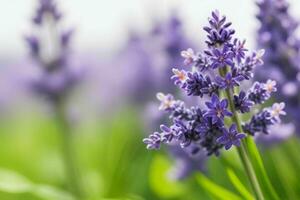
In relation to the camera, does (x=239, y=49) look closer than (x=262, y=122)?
Yes

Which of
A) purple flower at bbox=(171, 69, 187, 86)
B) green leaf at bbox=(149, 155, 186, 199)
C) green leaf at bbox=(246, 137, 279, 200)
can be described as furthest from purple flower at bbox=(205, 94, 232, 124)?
green leaf at bbox=(149, 155, 186, 199)

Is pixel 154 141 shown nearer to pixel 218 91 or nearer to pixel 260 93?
pixel 218 91

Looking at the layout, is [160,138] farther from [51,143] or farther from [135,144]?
[51,143]

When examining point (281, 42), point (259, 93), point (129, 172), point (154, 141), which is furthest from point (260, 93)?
point (129, 172)

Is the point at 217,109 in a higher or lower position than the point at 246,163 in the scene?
higher

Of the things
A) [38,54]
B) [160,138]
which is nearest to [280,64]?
[160,138]

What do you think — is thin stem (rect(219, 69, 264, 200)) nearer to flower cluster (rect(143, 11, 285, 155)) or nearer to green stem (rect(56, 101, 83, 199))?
flower cluster (rect(143, 11, 285, 155))
